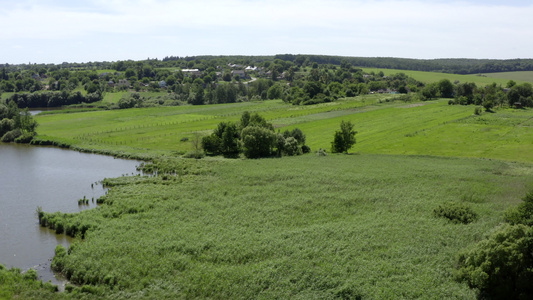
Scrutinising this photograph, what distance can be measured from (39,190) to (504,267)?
170 feet

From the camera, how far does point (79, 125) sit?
106m

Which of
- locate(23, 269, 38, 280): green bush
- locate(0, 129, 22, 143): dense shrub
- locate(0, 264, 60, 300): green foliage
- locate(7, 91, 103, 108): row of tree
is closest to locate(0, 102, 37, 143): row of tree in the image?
locate(0, 129, 22, 143): dense shrub

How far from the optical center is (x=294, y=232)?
35.9 meters

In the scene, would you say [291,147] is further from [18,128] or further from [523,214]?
[18,128]

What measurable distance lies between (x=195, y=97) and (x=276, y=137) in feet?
294

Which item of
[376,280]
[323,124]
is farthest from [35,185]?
[323,124]

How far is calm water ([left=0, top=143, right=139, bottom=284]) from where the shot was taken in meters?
36.2

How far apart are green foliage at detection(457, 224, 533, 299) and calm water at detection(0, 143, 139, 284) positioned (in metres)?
29.9

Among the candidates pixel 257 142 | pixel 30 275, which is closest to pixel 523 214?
pixel 30 275

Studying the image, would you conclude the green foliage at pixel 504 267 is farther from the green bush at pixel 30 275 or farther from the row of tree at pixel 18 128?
the row of tree at pixel 18 128

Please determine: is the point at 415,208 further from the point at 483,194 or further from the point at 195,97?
the point at 195,97

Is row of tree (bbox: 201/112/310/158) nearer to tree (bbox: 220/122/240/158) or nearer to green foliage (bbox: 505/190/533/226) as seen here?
tree (bbox: 220/122/240/158)

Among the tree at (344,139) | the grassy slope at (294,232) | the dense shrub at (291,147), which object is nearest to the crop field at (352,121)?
the tree at (344,139)

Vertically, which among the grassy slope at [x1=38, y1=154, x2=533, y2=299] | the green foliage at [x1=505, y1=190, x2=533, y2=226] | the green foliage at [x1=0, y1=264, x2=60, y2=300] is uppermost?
the green foliage at [x1=505, y1=190, x2=533, y2=226]
